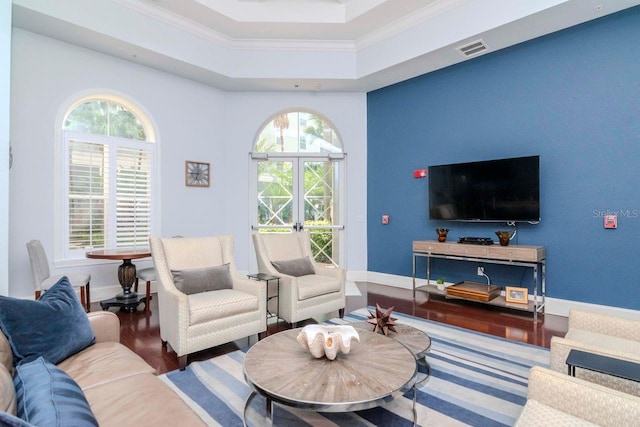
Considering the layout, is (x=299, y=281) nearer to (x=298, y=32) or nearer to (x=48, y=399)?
(x=48, y=399)

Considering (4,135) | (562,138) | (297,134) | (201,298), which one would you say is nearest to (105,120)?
(4,135)

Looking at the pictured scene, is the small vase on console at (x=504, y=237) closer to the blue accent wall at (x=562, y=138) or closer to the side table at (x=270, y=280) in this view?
the blue accent wall at (x=562, y=138)

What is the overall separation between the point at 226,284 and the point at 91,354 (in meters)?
1.43

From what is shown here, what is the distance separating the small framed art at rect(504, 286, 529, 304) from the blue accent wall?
1.22ft

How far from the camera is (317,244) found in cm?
604

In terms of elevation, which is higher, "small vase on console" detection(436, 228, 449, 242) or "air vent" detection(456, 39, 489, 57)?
"air vent" detection(456, 39, 489, 57)

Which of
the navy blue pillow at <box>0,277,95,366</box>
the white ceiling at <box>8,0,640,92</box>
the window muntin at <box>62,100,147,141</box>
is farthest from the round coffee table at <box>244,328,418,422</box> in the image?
the window muntin at <box>62,100,147,141</box>

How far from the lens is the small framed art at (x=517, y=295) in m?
3.93

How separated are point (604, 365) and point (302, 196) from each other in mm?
4835

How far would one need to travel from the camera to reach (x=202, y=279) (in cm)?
303

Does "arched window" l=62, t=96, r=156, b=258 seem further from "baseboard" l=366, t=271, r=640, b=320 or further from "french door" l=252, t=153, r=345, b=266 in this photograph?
"baseboard" l=366, t=271, r=640, b=320

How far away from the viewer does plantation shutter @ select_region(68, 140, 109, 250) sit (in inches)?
169

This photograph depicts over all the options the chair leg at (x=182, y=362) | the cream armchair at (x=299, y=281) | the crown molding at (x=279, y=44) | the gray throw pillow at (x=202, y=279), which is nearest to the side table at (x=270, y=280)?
the cream armchair at (x=299, y=281)

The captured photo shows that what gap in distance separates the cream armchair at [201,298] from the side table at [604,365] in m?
2.25
